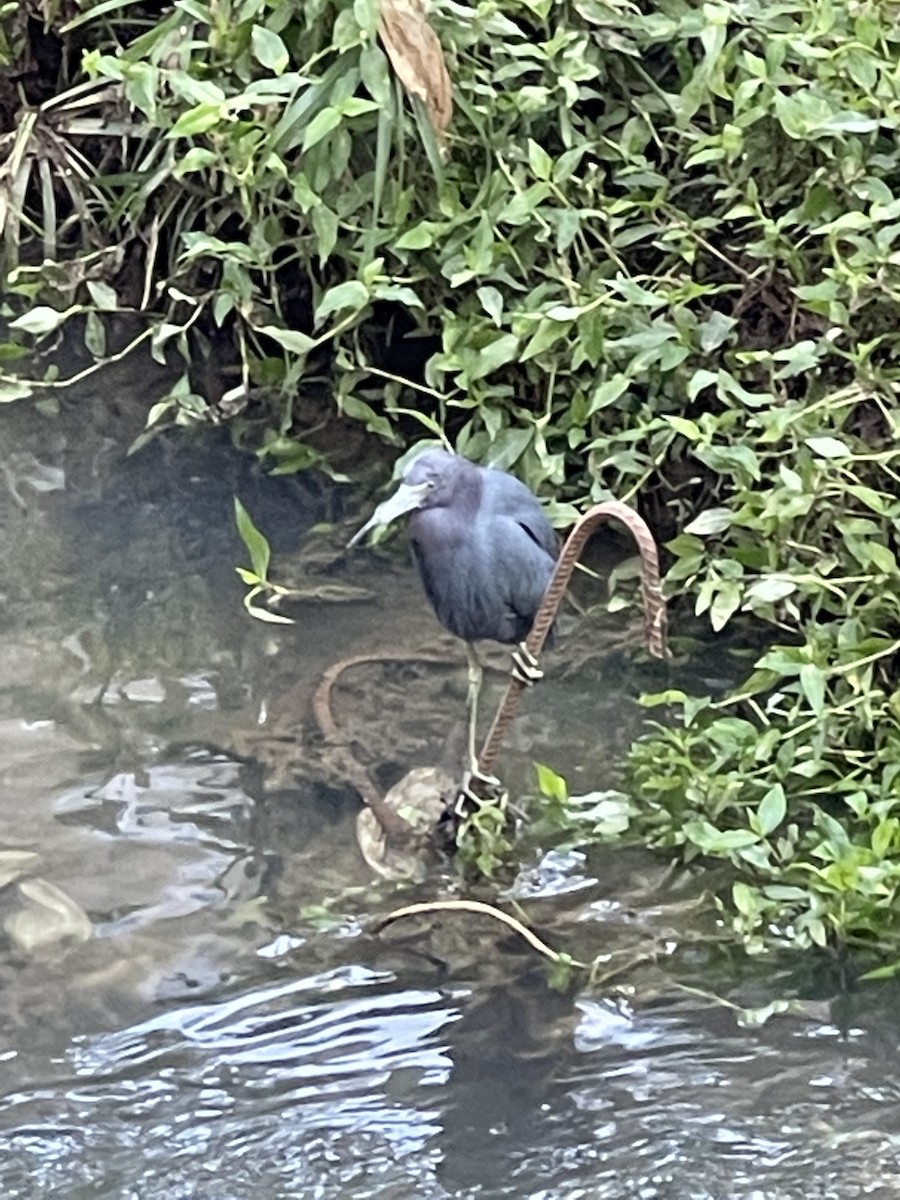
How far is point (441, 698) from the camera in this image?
270 cm

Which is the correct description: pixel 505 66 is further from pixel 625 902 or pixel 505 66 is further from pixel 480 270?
pixel 625 902

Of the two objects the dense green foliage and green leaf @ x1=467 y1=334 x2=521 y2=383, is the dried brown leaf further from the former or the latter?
green leaf @ x1=467 y1=334 x2=521 y2=383

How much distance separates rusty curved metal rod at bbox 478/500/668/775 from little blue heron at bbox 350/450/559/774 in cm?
4

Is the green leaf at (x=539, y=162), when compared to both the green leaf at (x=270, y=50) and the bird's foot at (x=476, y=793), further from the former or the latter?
the bird's foot at (x=476, y=793)

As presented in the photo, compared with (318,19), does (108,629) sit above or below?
below

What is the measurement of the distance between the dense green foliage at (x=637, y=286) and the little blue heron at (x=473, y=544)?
28cm

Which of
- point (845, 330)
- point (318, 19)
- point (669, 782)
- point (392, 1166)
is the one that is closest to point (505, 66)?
point (318, 19)

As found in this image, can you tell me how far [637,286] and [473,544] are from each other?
66 cm

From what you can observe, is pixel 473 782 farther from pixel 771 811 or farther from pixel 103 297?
→ pixel 103 297

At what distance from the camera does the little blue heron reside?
2.29 metres

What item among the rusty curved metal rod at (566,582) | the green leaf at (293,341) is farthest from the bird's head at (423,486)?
the green leaf at (293,341)

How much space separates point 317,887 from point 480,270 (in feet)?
3.33

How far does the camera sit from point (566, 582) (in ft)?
7.06

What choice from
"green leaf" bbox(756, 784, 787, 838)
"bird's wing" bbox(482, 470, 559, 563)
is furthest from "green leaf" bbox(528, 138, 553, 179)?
"green leaf" bbox(756, 784, 787, 838)
